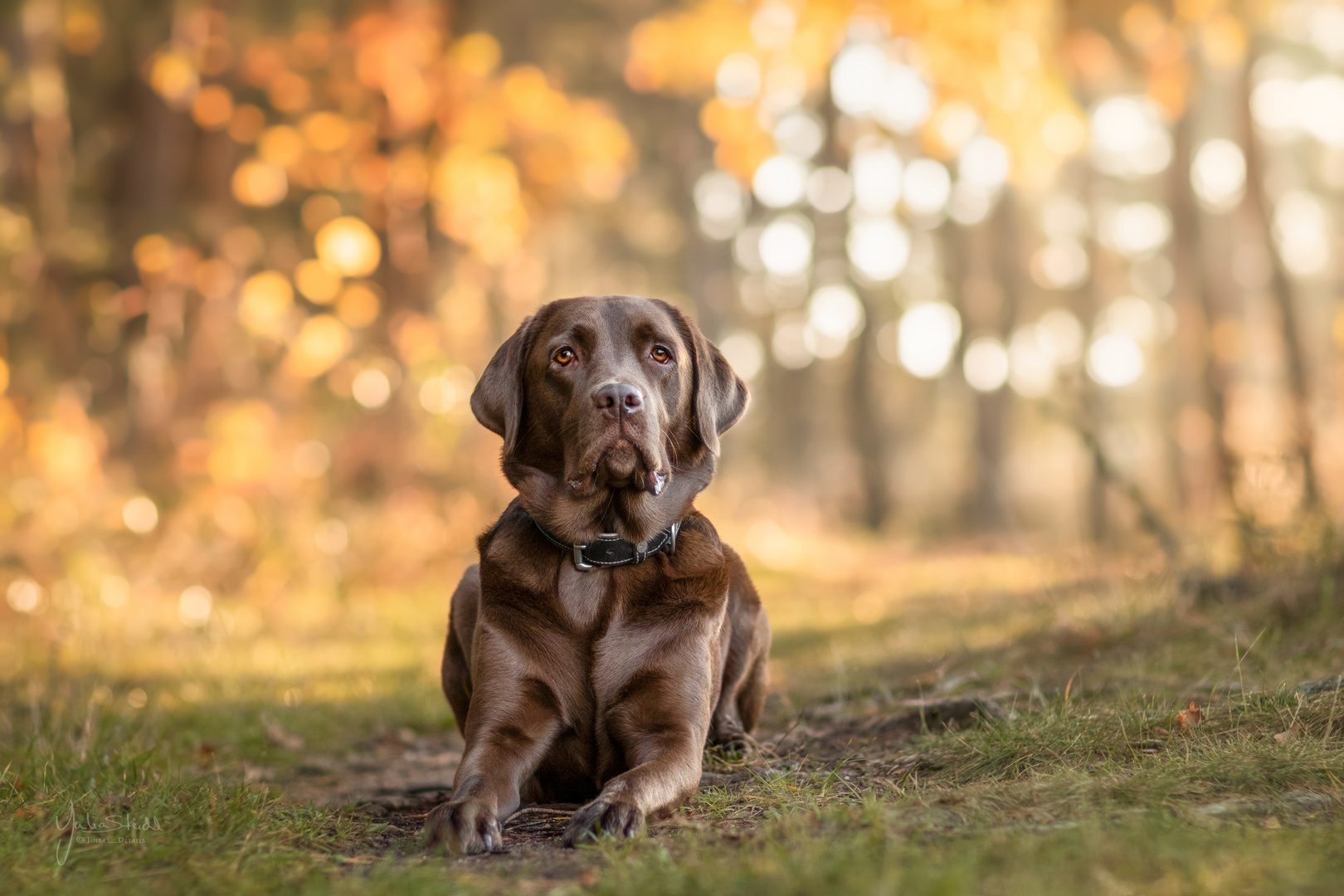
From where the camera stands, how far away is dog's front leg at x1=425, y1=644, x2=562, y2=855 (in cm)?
306

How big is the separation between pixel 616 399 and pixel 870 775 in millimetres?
1488

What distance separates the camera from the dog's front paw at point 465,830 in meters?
3.02

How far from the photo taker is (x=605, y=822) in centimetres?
302

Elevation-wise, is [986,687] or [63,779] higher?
[63,779]

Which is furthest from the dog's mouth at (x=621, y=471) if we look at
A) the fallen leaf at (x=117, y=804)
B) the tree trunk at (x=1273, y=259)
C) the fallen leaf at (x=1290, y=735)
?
the tree trunk at (x=1273, y=259)

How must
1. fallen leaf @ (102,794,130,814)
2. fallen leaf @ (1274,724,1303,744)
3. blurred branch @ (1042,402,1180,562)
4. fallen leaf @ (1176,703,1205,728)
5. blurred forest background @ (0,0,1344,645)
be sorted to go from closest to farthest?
fallen leaf @ (1274,724,1303,744) < fallen leaf @ (102,794,130,814) < fallen leaf @ (1176,703,1205,728) < blurred branch @ (1042,402,1180,562) < blurred forest background @ (0,0,1344,645)

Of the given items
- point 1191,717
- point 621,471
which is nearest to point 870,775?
point 1191,717

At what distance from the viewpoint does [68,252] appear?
34.6 ft

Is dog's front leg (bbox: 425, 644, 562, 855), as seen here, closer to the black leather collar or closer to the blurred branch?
the black leather collar

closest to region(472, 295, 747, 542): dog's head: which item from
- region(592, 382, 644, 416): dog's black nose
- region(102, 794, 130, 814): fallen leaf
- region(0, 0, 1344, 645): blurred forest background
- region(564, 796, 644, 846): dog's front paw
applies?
region(592, 382, 644, 416): dog's black nose

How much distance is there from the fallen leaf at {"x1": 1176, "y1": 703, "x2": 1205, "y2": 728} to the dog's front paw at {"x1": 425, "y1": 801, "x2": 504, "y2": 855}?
7.17ft

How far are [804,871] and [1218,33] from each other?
41.4 feet

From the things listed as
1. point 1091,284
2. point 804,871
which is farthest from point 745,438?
point 804,871

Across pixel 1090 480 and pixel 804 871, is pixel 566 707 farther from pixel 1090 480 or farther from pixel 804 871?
pixel 1090 480
